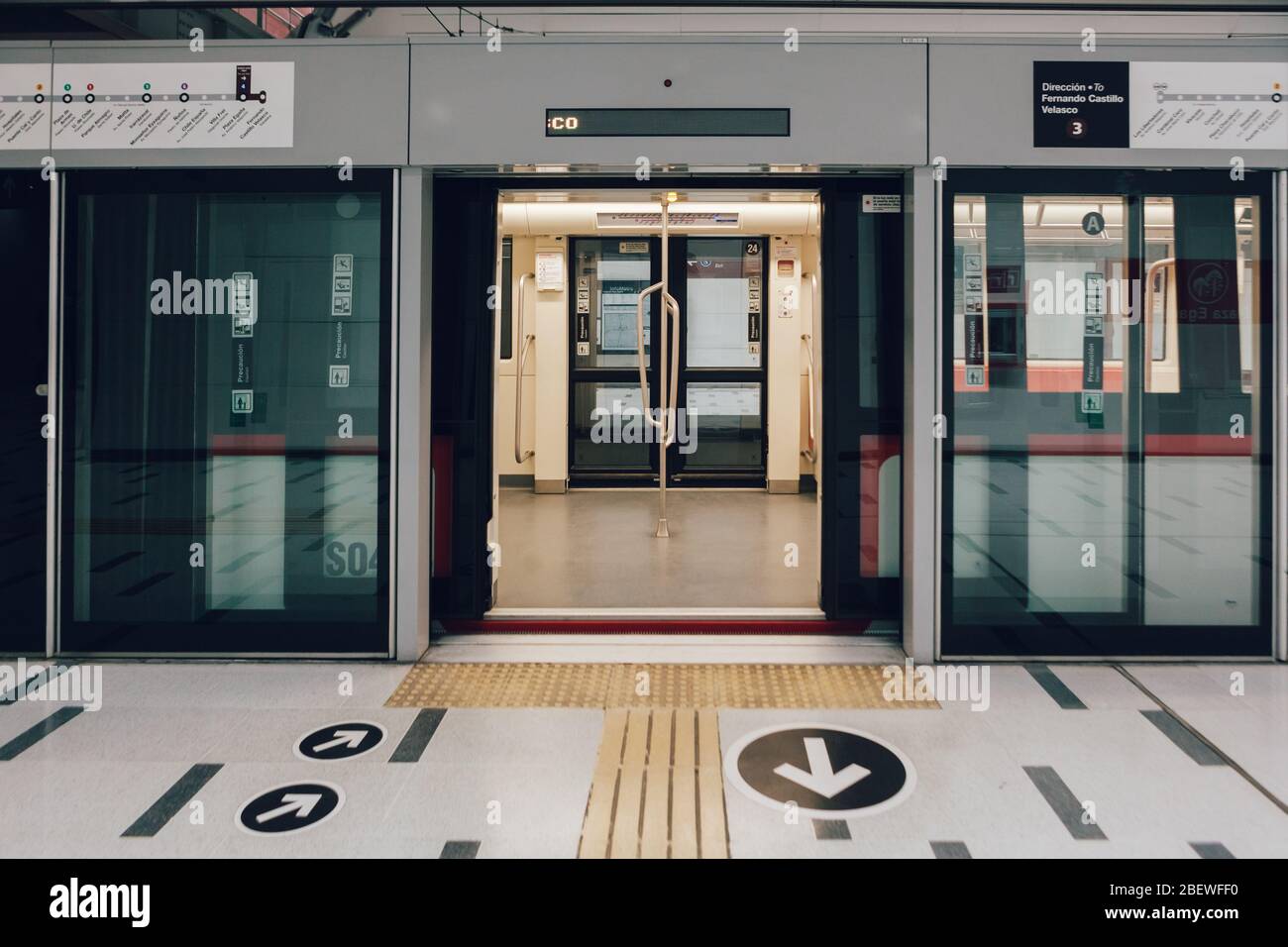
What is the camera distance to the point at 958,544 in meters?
3.78

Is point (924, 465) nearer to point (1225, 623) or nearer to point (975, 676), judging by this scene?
point (975, 676)

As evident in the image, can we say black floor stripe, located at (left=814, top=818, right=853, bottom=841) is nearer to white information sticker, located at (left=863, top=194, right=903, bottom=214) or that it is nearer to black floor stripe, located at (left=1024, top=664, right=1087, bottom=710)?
black floor stripe, located at (left=1024, top=664, right=1087, bottom=710)

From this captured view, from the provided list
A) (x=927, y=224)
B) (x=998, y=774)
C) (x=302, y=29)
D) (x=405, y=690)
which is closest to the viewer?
(x=998, y=774)

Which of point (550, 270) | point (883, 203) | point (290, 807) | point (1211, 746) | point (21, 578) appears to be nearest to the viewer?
point (290, 807)

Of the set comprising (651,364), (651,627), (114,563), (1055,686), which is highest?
(651,364)

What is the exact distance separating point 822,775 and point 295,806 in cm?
138

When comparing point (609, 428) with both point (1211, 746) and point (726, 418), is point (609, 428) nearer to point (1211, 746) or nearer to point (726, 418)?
point (726, 418)

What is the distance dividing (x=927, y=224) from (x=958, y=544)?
3.95 ft

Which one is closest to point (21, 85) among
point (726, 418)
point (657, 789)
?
point (657, 789)

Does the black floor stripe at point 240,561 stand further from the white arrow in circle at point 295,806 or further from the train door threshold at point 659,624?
the white arrow in circle at point 295,806

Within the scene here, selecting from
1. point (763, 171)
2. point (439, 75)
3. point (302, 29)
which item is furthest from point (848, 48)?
point (302, 29)

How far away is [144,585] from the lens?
383 centimetres

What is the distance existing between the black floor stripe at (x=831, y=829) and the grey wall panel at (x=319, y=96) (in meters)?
2.68

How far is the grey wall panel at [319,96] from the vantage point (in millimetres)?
3609
